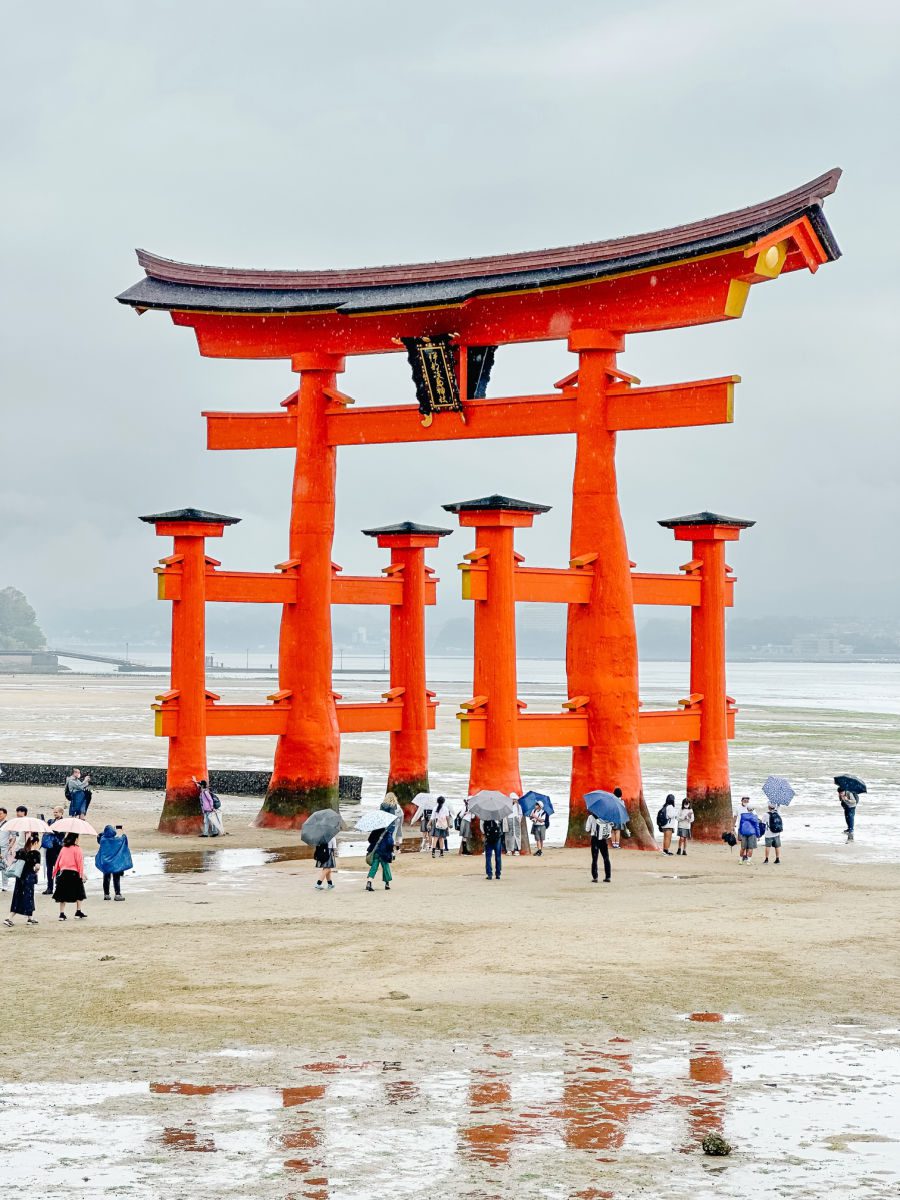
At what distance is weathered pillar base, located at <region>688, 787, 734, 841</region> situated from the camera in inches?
1187

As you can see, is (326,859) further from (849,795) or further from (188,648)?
(849,795)

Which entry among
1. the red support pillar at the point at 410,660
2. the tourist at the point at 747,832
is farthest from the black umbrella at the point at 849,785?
the red support pillar at the point at 410,660

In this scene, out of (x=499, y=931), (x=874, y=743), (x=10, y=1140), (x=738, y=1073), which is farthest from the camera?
(x=874, y=743)

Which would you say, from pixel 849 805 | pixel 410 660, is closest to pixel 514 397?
pixel 410 660

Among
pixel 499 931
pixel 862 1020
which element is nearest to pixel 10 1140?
pixel 862 1020

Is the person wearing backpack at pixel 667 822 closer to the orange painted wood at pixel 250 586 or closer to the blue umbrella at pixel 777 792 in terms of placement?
the blue umbrella at pixel 777 792

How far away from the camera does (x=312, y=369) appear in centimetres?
3170

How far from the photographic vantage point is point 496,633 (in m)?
27.3

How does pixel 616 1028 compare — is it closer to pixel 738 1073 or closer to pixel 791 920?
pixel 738 1073

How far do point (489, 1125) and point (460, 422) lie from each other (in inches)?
806

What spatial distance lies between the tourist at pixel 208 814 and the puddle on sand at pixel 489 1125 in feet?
57.2

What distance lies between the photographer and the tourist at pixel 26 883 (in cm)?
1816

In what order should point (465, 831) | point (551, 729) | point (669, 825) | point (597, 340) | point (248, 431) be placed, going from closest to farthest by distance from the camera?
point (465, 831), point (669, 825), point (551, 729), point (597, 340), point (248, 431)

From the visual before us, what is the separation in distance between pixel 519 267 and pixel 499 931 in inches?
611
